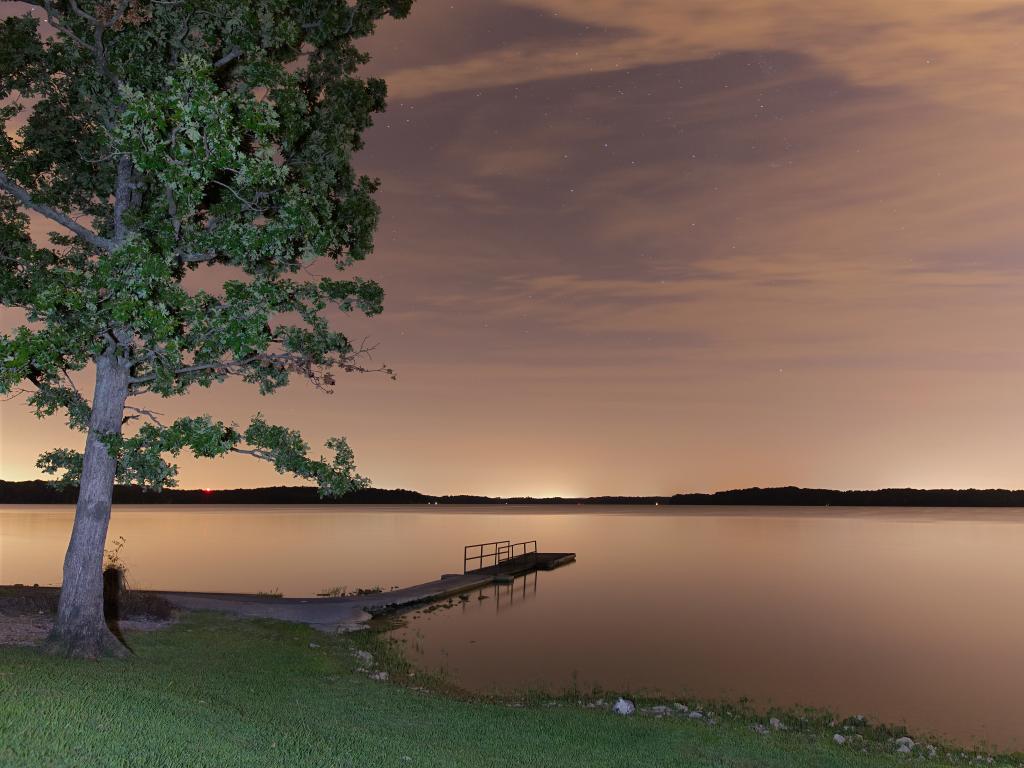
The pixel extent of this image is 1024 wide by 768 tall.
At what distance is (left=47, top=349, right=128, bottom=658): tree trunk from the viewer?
14711mm

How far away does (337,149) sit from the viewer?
15.8 metres

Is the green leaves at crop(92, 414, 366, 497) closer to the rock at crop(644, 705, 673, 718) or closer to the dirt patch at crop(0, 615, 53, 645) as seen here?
the dirt patch at crop(0, 615, 53, 645)

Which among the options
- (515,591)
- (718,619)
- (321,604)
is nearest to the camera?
(321,604)

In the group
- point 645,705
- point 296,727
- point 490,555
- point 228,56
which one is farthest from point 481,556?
point 296,727

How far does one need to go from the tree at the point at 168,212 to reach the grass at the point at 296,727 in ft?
9.26

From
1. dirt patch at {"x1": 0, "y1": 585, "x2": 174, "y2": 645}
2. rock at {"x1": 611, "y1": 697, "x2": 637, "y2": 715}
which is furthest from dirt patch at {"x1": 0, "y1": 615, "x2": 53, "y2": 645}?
rock at {"x1": 611, "y1": 697, "x2": 637, "y2": 715}

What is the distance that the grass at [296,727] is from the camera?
8.70 metres

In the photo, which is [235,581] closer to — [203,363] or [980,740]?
[203,363]

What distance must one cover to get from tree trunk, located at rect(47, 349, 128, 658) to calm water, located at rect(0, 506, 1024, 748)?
9.74 metres

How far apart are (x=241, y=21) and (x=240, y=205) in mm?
3207

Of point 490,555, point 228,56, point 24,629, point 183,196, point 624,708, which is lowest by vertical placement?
point 624,708

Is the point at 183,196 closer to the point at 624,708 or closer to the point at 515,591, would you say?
the point at 624,708

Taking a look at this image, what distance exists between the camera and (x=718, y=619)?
36.4 m

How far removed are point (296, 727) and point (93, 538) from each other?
6.59 m
